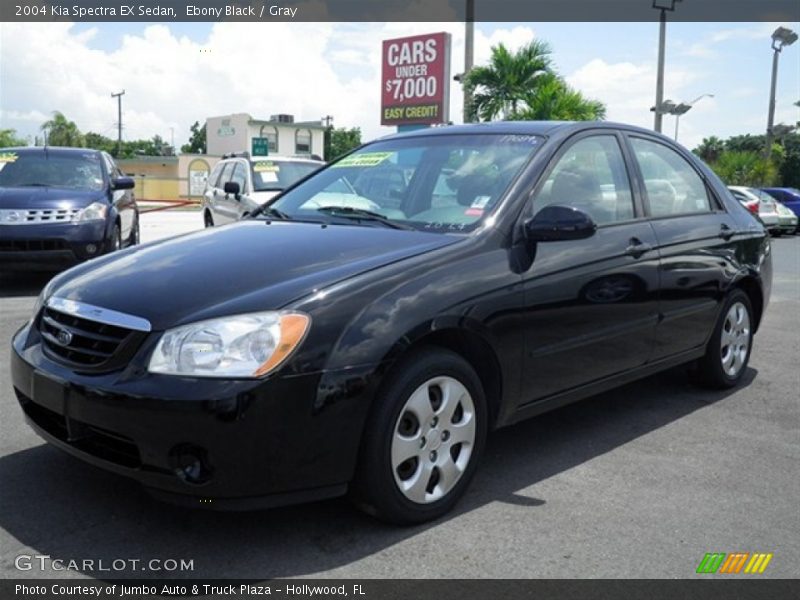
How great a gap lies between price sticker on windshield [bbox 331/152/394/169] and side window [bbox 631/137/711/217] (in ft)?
4.60

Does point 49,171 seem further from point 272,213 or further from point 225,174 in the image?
point 272,213

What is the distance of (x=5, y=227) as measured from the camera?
319 inches

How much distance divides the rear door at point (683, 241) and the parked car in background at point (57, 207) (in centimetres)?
601

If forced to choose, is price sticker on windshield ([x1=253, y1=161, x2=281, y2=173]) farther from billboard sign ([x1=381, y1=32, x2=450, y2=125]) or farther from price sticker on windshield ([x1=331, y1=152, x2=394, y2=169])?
billboard sign ([x1=381, y1=32, x2=450, y2=125])

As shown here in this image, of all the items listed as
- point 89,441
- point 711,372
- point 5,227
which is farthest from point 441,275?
point 5,227

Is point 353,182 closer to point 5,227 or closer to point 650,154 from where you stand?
point 650,154

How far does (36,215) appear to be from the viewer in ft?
27.0

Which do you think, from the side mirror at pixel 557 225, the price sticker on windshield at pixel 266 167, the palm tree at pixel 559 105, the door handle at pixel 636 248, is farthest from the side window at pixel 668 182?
the palm tree at pixel 559 105

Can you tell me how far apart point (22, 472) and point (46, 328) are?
72 cm

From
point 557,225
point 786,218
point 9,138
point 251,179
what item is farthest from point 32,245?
point 9,138

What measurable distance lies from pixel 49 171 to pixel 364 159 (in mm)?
6126

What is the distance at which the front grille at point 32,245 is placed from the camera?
811cm

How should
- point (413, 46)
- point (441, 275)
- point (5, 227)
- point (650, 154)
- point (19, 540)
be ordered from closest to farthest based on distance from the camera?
A: point (19, 540), point (441, 275), point (650, 154), point (5, 227), point (413, 46)

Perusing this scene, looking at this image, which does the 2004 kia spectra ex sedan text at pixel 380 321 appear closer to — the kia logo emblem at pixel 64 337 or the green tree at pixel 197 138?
the kia logo emblem at pixel 64 337
